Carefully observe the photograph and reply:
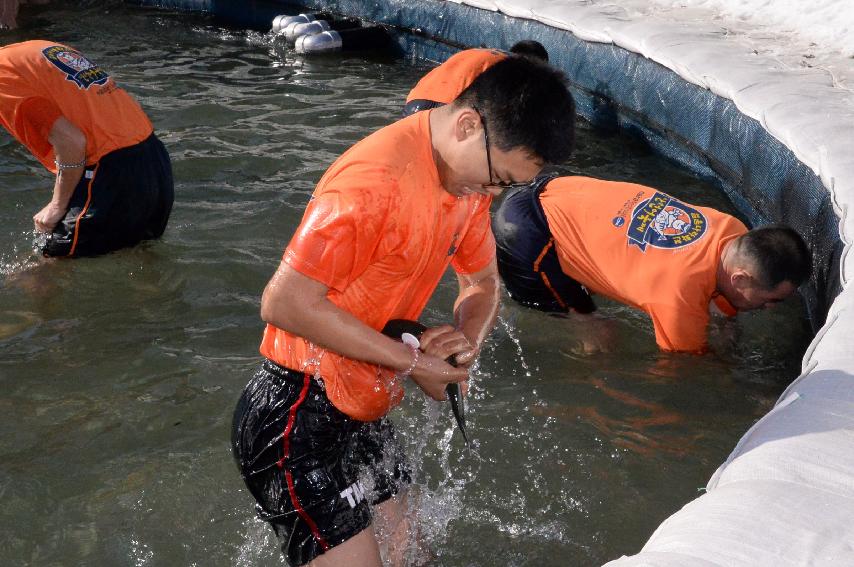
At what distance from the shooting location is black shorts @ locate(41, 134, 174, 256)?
14.6 ft

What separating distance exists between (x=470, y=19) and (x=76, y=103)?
4.84 metres

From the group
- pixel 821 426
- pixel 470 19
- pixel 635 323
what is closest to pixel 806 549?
pixel 821 426

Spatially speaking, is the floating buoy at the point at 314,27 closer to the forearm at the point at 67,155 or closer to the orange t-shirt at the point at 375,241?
the forearm at the point at 67,155

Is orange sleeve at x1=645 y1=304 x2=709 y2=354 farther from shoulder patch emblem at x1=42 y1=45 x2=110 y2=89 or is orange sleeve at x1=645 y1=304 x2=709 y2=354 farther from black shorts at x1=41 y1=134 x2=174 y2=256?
shoulder patch emblem at x1=42 y1=45 x2=110 y2=89

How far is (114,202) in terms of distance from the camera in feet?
14.8

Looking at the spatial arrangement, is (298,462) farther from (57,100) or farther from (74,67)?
(74,67)

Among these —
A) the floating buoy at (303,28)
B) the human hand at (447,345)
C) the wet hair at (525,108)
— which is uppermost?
the wet hair at (525,108)

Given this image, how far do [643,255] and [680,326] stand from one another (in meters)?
0.33

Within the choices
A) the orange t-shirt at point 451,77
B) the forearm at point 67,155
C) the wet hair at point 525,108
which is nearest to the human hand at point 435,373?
the wet hair at point 525,108

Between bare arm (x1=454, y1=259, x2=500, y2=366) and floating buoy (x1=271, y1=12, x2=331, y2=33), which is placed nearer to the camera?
bare arm (x1=454, y1=259, x2=500, y2=366)

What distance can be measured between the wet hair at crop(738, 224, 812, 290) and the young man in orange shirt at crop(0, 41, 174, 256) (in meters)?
2.67

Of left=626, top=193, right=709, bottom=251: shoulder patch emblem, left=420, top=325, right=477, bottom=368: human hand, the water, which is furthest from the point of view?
left=626, top=193, right=709, bottom=251: shoulder patch emblem

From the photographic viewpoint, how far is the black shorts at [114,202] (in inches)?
175

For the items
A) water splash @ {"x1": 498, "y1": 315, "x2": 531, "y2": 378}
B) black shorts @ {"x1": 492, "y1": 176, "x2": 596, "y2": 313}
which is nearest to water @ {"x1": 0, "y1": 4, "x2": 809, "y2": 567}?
water splash @ {"x1": 498, "y1": 315, "x2": 531, "y2": 378}
